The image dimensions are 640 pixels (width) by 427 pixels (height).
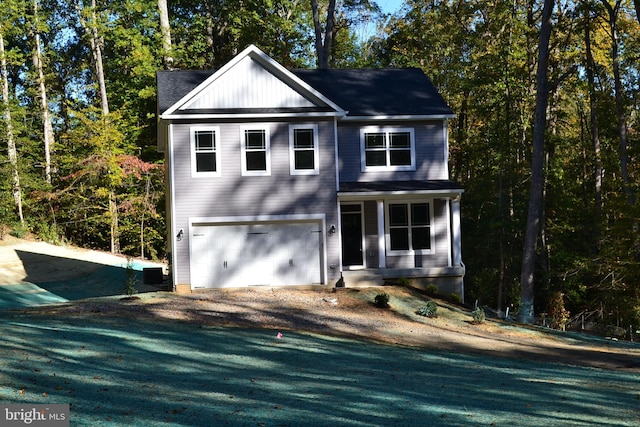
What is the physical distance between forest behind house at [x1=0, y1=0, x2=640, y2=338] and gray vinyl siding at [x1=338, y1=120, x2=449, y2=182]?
28.8 ft

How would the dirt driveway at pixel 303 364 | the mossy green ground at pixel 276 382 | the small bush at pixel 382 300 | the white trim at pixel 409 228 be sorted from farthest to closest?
the white trim at pixel 409 228 < the small bush at pixel 382 300 < the dirt driveway at pixel 303 364 < the mossy green ground at pixel 276 382

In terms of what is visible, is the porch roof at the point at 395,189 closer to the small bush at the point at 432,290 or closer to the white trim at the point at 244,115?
the white trim at the point at 244,115

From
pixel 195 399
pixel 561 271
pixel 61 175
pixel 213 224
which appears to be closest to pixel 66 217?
pixel 61 175

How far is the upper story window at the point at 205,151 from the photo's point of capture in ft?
80.3

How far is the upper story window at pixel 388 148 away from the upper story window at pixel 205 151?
5.21 metres

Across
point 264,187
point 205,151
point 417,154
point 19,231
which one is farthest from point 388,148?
point 19,231

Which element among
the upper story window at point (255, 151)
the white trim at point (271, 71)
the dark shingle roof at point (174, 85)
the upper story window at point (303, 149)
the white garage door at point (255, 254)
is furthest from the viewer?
the dark shingle roof at point (174, 85)

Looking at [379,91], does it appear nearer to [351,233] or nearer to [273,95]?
[273,95]

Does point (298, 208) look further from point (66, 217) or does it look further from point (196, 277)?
point (66, 217)

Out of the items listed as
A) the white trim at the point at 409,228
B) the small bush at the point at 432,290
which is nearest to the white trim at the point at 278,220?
the white trim at the point at 409,228

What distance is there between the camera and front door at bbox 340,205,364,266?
26812 millimetres

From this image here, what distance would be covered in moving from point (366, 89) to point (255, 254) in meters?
7.72

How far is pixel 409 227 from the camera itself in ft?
88.8

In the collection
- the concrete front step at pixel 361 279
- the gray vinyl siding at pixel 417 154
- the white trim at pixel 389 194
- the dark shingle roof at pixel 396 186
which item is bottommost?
the concrete front step at pixel 361 279
